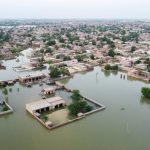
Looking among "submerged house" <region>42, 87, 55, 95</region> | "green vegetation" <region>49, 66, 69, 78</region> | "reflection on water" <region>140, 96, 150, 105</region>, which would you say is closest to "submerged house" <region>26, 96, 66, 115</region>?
"submerged house" <region>42, 87, 55, 95</region>

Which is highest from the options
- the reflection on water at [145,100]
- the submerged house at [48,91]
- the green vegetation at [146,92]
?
the green vegetation at [146,92]

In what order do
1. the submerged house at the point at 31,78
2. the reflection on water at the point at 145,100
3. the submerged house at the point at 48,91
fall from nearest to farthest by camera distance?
the reflection on water at the point at 145,100
the submerged house at the point at 48,91
the submerged house at the point at 31,78

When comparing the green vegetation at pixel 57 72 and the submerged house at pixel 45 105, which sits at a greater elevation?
the green vegetation at pixel 57 72

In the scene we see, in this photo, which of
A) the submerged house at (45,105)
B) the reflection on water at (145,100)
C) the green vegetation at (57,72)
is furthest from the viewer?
the green vegetation at (57,72)

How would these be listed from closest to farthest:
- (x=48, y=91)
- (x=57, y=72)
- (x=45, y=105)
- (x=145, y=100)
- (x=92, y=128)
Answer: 1. (x=92, y=128)
2. (x=45, y=105)
3. (x=145, y=100)
4. (x=48, y=91)
5. (x=57, y=72)

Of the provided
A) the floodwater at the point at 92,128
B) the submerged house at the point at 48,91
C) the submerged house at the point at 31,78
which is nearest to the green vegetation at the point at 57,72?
the submerged house at the point at 31,78

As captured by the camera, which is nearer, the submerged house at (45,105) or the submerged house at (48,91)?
the submerged house at (45,105)

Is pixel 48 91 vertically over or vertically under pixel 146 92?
under

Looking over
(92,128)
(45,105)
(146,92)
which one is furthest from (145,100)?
(45,105)

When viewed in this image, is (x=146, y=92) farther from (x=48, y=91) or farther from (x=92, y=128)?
(x=48, y=91)

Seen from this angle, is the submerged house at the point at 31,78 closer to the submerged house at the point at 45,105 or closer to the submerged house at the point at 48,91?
the submerged house at the point at 48,91
